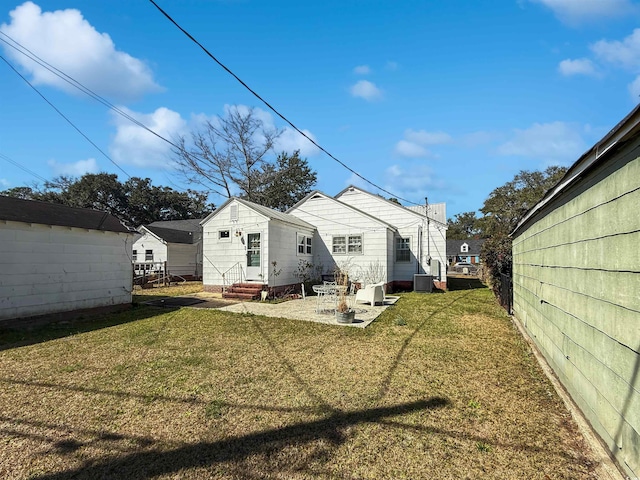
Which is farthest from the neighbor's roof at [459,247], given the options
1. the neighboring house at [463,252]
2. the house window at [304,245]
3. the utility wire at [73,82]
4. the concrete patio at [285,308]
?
the utility wire at [73,82]

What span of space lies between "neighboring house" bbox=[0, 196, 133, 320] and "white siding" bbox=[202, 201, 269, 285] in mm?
4080

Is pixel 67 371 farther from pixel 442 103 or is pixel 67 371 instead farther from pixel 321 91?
pixel 442 103

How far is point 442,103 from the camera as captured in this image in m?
10.9

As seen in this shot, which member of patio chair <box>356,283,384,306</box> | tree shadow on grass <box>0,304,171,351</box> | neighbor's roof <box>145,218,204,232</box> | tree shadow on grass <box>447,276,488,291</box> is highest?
neighbor's roof <box>145,218,204,232</box>

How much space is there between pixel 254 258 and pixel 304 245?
122 inches

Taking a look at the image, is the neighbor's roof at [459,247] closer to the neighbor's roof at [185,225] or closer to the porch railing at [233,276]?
the neighbor's roof at [185,225]

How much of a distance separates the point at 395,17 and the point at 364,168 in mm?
5055

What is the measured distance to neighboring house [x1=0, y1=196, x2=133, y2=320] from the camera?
25.1ft

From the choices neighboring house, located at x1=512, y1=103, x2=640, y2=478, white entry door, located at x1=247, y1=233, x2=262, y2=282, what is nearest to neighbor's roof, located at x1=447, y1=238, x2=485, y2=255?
white entry door, located at x1=247, y1=233, x2=262, y2=282

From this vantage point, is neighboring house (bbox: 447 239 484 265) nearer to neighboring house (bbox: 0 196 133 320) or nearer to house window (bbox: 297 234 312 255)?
house window (bbox: 297 234 312 255)

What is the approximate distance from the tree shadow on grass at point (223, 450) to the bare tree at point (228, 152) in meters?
26.6

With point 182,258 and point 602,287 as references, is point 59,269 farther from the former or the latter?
point 182,258

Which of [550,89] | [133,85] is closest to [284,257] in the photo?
[133,85]

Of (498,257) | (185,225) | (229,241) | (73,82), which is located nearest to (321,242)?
(229,241)
